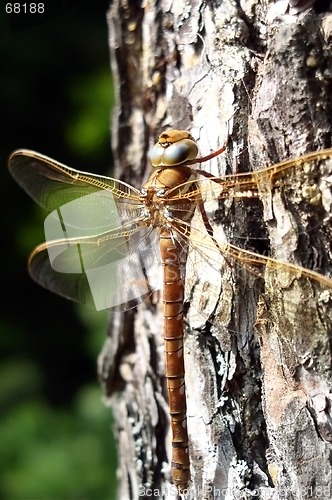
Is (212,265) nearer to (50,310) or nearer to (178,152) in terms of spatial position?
(178,152)

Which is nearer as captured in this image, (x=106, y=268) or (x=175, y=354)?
(x=175, y=354)

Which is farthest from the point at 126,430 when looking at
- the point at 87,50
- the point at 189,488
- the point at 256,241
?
the point at 87,50

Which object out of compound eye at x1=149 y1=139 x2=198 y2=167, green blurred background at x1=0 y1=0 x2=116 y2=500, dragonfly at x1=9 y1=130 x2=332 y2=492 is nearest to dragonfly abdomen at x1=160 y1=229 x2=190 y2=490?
dragonfly at x1=9 y1=130 x2=332 y2=492

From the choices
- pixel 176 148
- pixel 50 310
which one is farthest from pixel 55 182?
pixel 50 310

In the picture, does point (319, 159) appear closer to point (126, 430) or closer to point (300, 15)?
point (300, 15)

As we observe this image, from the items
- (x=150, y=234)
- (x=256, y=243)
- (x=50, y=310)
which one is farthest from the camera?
(x=50, y=310)

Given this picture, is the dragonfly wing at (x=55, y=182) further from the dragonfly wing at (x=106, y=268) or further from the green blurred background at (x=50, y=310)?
the green blurred background at (x=50, y=310)

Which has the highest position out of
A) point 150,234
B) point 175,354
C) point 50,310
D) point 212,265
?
point 50,310
